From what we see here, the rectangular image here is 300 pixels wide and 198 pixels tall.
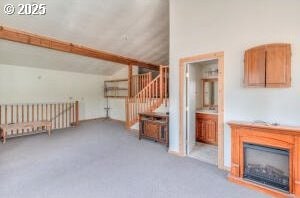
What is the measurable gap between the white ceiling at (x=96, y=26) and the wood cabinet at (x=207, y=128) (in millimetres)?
3458

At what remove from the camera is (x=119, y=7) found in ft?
16.1

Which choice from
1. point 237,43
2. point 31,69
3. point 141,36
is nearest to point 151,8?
point 141,36

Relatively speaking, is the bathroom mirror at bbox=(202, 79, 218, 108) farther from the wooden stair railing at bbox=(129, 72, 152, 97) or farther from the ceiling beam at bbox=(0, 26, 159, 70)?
the ceiling beam at bbox=(0, 26, 159, 70)

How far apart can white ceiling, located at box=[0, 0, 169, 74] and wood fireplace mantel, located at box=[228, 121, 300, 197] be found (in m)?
4.21

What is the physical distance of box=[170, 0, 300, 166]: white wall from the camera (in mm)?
2574

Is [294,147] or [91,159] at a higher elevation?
[294,147]

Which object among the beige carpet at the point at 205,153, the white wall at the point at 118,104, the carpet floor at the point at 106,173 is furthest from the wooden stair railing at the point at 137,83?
the beige carpet at the point at 205,153

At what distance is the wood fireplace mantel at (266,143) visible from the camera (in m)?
2.35

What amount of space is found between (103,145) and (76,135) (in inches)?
68.7

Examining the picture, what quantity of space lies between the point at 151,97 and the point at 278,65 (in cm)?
432

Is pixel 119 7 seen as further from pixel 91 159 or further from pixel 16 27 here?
pixel 91 159

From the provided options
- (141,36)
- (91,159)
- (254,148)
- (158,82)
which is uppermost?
(141,36)

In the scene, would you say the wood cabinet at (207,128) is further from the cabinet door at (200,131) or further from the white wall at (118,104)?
the white wall at (118,104)

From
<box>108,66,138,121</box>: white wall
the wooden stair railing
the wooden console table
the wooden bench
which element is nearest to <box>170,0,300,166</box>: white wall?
the wooden console table
